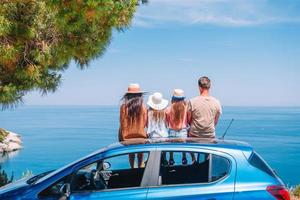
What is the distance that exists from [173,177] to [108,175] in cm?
96

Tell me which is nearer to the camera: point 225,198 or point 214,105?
point 225,198

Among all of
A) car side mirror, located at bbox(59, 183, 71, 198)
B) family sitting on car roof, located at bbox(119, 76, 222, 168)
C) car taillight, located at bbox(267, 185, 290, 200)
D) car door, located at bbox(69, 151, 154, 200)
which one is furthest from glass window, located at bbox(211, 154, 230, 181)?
family sitting on car roof, located at bbox(119, 76, 222, 168)

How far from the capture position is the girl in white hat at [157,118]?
273 inches

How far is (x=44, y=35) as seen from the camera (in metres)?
8.59

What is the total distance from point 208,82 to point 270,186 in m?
2.80

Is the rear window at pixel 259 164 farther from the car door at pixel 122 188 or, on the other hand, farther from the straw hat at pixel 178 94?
the straw hat at pixel 178 94

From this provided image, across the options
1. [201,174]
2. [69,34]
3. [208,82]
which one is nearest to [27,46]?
[69,34]

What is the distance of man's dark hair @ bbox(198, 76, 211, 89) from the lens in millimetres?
6742

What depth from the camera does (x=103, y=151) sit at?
452 cm

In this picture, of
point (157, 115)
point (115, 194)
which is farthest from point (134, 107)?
point (115, 194)

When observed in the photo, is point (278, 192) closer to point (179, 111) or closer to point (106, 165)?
point (106, 165)

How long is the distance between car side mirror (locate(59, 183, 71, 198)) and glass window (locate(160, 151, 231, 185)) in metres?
0.97

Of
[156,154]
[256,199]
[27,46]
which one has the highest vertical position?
[27,46]

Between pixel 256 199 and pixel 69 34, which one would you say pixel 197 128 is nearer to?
pixel 256 199
